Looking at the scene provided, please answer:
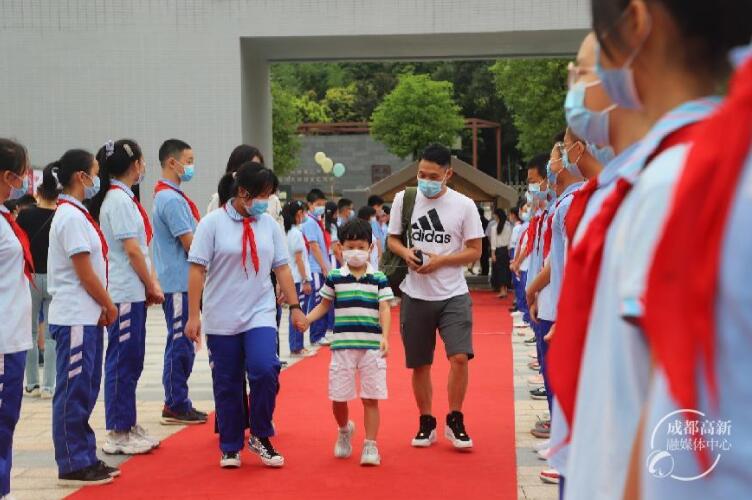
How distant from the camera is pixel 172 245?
800 centimetres

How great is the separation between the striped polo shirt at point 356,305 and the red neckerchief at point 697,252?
533 centimetres

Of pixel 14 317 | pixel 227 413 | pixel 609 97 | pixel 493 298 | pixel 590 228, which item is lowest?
pixel 493 298

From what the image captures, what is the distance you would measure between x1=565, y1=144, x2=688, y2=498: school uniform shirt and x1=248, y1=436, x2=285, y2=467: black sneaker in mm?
5007

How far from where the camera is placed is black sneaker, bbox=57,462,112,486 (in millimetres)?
6098

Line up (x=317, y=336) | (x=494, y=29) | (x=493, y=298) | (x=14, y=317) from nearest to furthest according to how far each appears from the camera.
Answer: (x=14, y=317)
(x=317, y=336)
(x=494, y=29)
(x=493, y=298)

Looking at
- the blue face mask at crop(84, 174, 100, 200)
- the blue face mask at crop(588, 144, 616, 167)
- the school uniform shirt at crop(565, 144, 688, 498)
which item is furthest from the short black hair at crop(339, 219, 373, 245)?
the school uniform shirt at crop(565, 144, 688, 498)

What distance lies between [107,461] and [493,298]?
15759mm

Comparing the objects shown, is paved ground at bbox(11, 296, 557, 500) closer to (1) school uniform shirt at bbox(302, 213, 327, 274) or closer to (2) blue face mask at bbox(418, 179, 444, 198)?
(2) blue face mask at bbox(418, 179, 444, 198)

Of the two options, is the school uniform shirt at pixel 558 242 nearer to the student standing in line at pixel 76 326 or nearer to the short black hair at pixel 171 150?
the student standing in line at pixel 76 326

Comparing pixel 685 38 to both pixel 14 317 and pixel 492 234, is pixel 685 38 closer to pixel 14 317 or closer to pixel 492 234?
pixel 14 317

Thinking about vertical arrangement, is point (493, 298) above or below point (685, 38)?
below

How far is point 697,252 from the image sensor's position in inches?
54.3

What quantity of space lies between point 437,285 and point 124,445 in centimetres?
231

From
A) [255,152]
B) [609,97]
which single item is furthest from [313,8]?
[609,97]
